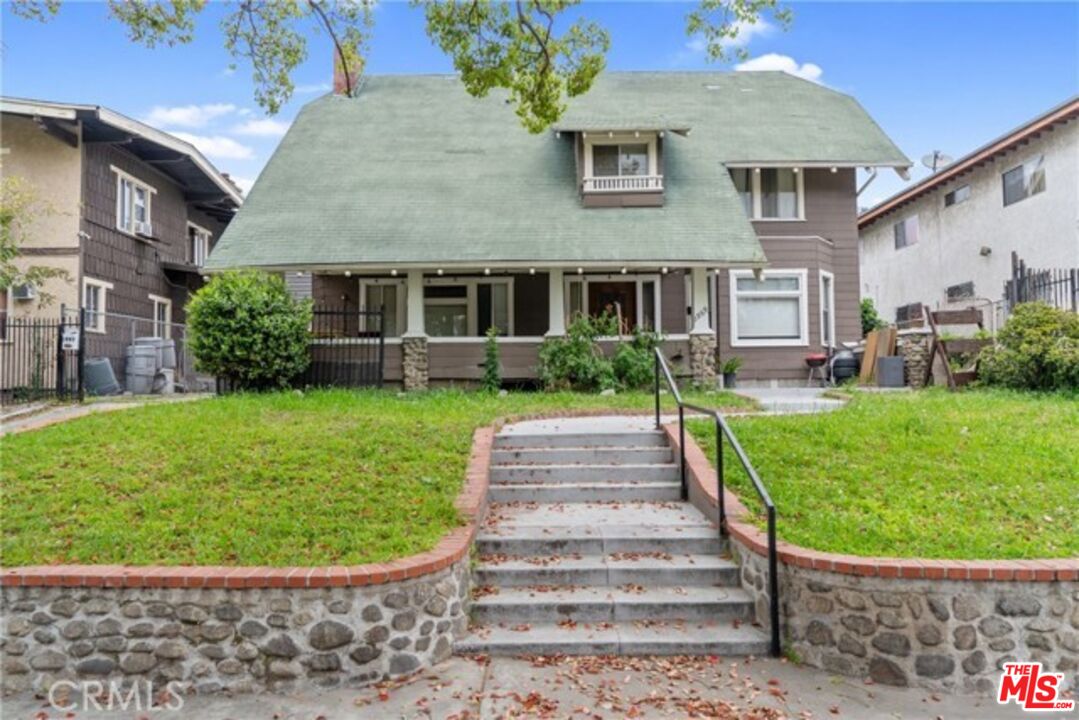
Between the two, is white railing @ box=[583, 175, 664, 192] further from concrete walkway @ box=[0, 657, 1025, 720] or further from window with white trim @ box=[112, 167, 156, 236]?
window with white trim @ box=[112, 167, 156, 236]

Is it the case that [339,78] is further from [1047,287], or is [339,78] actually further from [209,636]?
[209,636]

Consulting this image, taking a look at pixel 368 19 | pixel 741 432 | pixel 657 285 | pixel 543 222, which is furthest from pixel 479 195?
pixel 741 432

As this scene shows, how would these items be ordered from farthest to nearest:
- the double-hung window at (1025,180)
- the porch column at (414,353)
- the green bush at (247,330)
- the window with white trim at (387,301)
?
the double-hung window at (1025,180) → the window with white trim at (387,301) → the porch column at (414,353) → the green bush at (247,330)

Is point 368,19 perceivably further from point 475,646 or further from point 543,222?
point 475,646

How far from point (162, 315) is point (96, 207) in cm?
410

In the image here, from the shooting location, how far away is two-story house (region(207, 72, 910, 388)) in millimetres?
13227

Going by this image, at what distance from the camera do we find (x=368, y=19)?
26.8ft

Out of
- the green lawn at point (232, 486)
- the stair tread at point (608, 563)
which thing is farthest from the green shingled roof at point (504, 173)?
the stair tread at point (608, 563)

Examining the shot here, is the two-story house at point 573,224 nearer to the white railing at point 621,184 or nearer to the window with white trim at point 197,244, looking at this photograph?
the white railing at point 621,184

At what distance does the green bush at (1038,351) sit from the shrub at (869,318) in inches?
391

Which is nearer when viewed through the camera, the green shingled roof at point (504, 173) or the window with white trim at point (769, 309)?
the green shingled roof at point (504, 173)

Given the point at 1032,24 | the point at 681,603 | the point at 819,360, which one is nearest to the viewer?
the point at 681,603

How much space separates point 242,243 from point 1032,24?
1542 cm

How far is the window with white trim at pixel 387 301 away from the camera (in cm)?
1513
